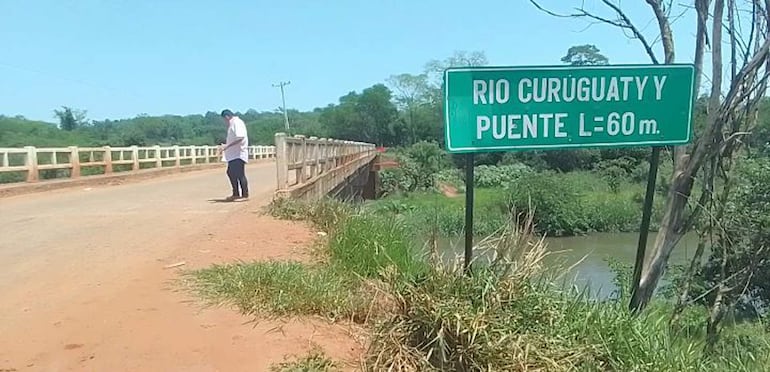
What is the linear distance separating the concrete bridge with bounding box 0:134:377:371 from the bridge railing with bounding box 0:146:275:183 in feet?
1.79

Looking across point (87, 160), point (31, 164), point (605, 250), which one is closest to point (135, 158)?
point (87, 160)

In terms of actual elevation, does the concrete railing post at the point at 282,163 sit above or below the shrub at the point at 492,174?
above

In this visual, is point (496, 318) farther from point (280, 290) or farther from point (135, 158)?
point (135, 158)

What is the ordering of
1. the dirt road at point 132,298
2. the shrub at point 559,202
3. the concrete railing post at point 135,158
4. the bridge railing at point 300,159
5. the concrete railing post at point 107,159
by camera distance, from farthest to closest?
the shrub at point 559,202 → the concrete railing post at point 135,158 → the concrete railing post at point 107,159 → the bridge railing at point 300,159 → the dirt road at point 132,298

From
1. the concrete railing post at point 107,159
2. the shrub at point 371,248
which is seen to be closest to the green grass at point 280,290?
the shrub at point 371,248

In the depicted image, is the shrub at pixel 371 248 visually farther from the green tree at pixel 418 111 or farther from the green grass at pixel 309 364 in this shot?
the green tree at pixel 418 111

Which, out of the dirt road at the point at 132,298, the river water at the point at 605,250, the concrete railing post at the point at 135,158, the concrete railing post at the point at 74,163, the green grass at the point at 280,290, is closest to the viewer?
the dirt road at the point at 132,298

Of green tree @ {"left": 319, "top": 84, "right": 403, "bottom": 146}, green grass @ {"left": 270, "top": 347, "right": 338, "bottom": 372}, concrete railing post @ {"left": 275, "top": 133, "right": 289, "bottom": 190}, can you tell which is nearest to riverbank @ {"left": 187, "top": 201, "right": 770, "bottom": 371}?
green grass @ {"left": 270, "top": 347, "right": 338, "bottom": 372}

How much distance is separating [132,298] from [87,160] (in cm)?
1541

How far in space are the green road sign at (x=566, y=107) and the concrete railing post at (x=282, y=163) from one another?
6.31 metres

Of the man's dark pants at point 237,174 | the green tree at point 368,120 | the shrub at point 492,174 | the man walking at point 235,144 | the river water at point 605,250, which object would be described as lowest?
the river water at point 605,250

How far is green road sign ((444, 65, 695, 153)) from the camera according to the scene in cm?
375

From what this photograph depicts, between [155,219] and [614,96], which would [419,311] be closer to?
[614,96]

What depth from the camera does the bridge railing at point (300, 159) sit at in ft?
32.2
